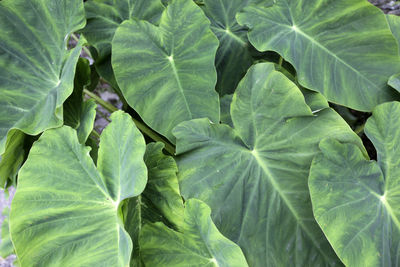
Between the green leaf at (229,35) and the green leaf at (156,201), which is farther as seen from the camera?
the green leaf at (229,35)

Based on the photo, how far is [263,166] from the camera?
98cm

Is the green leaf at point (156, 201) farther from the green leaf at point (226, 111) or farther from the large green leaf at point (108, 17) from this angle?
the large green leaf at point (108, 17)

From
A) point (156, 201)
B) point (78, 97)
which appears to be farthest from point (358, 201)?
point (78, 97)

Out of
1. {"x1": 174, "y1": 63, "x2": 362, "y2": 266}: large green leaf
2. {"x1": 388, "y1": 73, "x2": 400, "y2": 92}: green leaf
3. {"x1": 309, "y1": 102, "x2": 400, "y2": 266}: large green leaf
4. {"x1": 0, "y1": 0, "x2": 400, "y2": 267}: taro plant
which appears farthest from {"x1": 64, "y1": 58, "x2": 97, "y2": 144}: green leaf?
{"x1": 388, "y1": 73, "x2": 400, "y2": 92}: green leaf

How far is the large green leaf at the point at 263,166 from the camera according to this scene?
3.04ft

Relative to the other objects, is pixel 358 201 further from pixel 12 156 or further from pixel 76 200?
pixel 12 156

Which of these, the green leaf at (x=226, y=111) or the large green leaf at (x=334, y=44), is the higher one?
the large green leaf at (x=334, y=44)

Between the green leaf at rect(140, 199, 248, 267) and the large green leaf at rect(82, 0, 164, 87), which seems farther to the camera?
the large green leaf at rect(82, 0, 164, 87)

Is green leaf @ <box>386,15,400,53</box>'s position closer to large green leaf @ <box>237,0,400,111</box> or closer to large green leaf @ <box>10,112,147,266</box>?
large green leaf @ <box>237,0,400,111</box>

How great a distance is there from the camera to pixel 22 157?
1.25m

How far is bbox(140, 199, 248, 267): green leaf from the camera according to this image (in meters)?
0.82

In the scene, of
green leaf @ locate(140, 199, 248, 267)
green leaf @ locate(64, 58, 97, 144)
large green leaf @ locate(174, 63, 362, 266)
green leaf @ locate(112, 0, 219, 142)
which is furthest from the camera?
green leaf @ locate(64, 58, 97, 144)

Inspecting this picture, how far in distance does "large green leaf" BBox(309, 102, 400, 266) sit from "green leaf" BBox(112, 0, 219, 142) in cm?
36

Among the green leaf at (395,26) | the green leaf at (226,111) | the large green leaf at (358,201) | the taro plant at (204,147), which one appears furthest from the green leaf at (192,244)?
the green leaf at (395,26)
